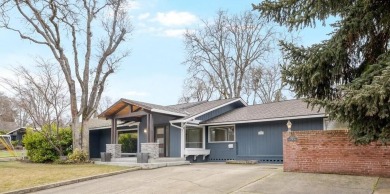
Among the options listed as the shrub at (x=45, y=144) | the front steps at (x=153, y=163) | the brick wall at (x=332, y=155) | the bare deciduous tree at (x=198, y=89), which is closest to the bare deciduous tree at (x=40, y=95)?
the shrub at (x=45, y=144)

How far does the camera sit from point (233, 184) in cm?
1010

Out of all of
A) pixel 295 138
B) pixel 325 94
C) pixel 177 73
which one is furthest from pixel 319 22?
pixel 177 73

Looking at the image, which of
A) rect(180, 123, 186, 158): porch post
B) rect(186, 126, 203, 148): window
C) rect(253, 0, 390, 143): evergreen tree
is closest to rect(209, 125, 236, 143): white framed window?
rect(186, 126, 203, 148): window

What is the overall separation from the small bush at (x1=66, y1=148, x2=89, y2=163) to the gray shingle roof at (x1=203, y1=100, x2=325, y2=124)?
727 centimetres

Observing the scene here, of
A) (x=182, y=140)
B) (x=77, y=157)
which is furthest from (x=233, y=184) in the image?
(x=77, y=157)

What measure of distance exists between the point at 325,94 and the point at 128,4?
1964cm

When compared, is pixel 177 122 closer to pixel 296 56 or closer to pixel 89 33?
pixel 89 33

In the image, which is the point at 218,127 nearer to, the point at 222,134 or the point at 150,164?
the point at 222,134

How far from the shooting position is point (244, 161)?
17.4 metres

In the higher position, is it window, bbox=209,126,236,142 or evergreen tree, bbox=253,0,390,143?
evergreen tree, bbox=253,0,390,143

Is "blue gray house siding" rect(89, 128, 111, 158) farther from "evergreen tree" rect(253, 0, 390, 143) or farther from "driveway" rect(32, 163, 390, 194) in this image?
"evergreen tree" rect(253, 0, 390, 143)

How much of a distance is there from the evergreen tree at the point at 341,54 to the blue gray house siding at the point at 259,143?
8.57 m

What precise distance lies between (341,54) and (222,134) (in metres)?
12.8

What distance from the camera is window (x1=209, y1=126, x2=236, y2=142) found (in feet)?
62.7
